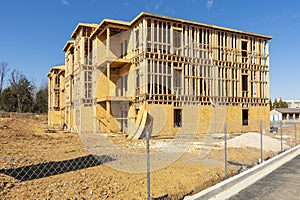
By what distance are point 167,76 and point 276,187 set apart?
14667 mm

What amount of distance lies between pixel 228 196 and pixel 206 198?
2.02 feet

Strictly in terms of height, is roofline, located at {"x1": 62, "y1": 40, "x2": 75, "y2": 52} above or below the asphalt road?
above

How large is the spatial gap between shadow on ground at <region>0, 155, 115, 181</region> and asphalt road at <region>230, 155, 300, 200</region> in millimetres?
5176

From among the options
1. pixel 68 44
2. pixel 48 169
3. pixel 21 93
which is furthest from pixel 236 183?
pixel 21 93

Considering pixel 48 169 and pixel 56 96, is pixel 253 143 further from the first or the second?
pixel 56 96

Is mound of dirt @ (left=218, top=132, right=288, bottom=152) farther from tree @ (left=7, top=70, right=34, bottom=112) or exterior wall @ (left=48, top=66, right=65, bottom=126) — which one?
tree @ (left=7, top=70, right=34, bottom=112)

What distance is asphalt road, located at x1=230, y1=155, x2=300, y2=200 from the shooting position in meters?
5.55

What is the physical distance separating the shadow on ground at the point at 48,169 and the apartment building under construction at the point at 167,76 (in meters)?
9.03

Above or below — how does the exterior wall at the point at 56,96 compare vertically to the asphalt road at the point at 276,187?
above

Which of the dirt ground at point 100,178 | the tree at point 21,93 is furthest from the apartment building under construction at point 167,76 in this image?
the tree at point 21,93

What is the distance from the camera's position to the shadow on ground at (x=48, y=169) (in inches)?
287

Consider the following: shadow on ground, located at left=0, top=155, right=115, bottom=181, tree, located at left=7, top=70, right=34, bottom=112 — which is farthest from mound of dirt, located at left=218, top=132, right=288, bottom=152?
tree, located at left=7, top=70, right=34, bottom=112

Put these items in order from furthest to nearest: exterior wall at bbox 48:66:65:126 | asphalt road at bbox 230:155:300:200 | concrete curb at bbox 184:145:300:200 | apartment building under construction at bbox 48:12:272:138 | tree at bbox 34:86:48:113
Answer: tree at bbox 34:86:48:113 → exterior wall at bbox 48:66:65:126 → apartment building under construction at bbox 48:12:272:138 → asphalt road at bbox 230:155:300:200 → concrete curb at bbox 184:145:300:200

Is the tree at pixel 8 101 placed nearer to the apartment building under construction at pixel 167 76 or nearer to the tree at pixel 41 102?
the tree at pixel 41 102
